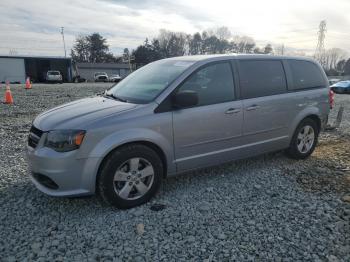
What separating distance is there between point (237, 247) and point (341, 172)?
288 cm

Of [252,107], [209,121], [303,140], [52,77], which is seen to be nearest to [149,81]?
[209,121]

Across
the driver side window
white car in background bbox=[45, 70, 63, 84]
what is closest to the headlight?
the driver side window

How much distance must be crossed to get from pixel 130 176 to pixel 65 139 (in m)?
0.86

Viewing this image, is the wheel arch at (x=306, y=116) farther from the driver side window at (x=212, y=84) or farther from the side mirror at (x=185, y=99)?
the side mirror at (x=185, y=99)

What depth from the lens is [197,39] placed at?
8344 centimetres

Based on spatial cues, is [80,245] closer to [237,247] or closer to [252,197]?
[237,247]

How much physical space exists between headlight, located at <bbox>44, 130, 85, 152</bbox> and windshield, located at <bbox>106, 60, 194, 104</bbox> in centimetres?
90

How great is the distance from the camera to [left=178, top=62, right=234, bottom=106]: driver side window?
13.6 ft

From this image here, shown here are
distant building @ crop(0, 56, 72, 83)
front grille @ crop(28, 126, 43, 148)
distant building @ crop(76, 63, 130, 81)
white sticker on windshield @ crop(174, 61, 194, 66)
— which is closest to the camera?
front grille @ crop(28, 126, 43, 148)

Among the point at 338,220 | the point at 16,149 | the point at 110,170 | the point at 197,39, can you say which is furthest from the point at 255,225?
the point at 197,39

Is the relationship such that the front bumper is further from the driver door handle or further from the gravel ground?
the driver door handle

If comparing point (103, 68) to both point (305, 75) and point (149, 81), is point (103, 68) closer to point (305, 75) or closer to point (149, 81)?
point (305, 75)

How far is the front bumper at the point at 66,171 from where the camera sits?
340cm

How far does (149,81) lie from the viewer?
4.42 meters
